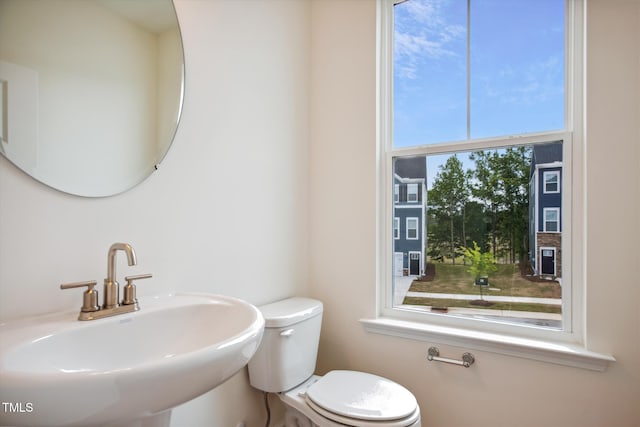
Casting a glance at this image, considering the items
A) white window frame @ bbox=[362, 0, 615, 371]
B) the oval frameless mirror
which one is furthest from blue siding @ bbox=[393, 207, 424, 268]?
the oval frameless mirror

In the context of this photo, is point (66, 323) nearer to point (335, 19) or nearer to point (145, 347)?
point (145, 347)

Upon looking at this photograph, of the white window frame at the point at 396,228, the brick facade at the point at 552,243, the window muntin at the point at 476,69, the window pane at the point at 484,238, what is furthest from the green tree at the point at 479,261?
the window muntin at the point at 476,69

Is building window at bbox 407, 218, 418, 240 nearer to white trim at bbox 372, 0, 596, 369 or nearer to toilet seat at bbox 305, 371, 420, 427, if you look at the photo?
white trim at bbox 372, 0, 596, 369

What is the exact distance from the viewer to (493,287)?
5.15ft

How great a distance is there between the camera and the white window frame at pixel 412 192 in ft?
5.75

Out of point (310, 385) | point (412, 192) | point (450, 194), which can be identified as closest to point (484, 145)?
point (450, 194)

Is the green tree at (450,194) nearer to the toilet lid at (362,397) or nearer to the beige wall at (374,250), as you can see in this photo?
the beige wall at (374,250)

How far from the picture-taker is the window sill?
129cm

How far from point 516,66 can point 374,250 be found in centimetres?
104

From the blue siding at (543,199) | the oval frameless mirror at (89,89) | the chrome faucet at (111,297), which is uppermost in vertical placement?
the oval frameless mirror at (89,89)

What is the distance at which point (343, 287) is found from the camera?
1811 millimetres

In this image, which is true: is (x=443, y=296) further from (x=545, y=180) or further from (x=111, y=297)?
(x=111, y=297)

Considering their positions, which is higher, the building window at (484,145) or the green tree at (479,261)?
the building window at (484,145)

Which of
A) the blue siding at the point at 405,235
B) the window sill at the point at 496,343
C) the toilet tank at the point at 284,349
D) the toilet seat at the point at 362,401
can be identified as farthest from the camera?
the blue siding at the point at 405,235
